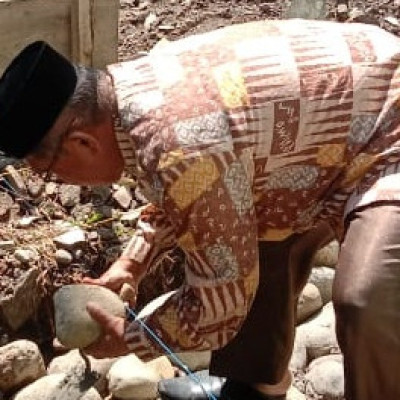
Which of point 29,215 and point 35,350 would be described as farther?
point 29,215

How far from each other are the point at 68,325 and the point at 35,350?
0.70 meters

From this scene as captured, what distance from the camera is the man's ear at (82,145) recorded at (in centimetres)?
238

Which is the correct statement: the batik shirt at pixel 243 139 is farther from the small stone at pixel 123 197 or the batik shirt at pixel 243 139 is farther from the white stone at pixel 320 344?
the small stone at pixel 123 197

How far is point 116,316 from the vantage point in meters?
2.79

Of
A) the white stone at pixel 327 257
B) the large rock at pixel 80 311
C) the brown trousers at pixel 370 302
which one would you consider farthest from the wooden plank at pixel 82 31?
the brown trousers at pixel 370 302

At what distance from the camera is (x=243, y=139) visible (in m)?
2.41

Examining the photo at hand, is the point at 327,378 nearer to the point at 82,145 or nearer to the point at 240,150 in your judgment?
the point at 240,150

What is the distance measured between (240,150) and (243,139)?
0.03 meters

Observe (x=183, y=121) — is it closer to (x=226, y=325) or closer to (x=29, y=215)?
(x=226, y=325)

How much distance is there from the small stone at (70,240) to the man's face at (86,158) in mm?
1316

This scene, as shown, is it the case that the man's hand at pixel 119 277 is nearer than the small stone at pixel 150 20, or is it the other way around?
the man's hand at pixel 119 277

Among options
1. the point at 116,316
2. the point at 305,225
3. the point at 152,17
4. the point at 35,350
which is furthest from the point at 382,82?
the point at 152,17

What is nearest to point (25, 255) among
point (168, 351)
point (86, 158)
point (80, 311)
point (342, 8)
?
Answer: point (80, 311)

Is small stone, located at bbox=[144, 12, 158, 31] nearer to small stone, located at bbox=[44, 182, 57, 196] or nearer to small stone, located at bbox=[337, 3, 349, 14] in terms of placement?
small stone, located at bbox=[337, 3, 349, 14]
